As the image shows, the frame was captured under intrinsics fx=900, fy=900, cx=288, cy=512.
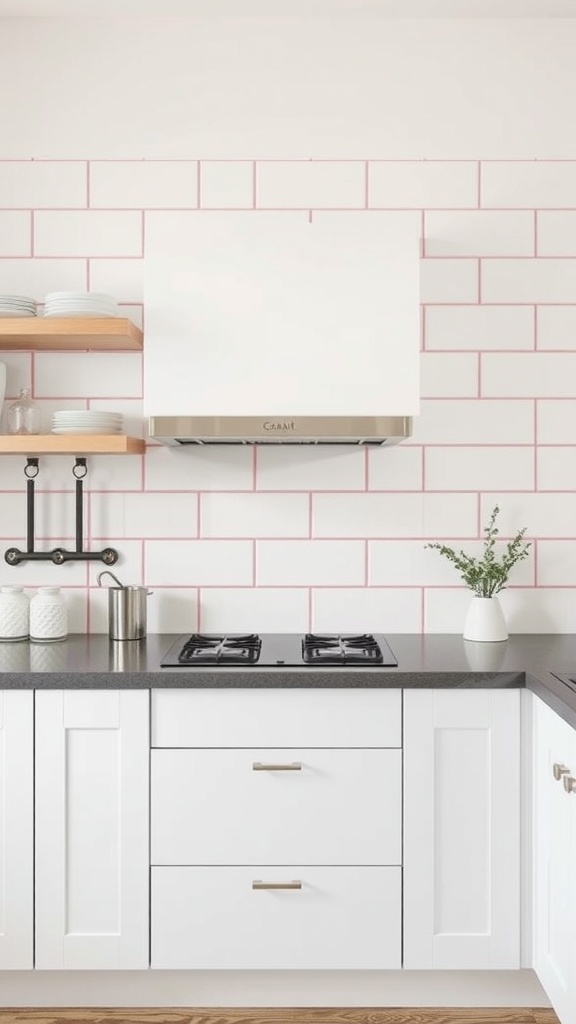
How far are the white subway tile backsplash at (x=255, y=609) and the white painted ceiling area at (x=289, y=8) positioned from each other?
1.72m

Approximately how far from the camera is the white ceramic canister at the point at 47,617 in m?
2.56

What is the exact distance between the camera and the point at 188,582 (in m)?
2.75

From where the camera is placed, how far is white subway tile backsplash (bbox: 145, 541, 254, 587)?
108 inches

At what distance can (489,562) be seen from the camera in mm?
2621

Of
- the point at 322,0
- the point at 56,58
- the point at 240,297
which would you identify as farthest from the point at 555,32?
the point at 56,58

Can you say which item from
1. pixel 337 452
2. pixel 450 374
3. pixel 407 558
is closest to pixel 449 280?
pixel 450 374

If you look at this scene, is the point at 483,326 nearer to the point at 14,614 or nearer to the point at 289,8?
the point at 289,8

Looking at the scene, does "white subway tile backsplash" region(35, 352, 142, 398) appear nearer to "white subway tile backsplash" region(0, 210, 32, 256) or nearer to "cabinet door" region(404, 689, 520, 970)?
"white subway tile backsplash" region(0, 210, 32, 256)

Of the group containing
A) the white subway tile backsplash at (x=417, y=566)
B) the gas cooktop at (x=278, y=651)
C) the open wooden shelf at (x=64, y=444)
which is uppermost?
the open wooden shelf at (x=64, y=444)

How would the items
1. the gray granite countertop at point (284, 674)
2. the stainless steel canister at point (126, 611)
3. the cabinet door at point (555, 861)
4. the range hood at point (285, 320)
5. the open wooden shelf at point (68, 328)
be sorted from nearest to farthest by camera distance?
the cabinet door at point (555, 861) < the gray granite countertop at point (284, 674) < the range hood at point (285, 320) < the open wooden shelf at point (68, 328) < the stainless steel canister at point (126, 611)

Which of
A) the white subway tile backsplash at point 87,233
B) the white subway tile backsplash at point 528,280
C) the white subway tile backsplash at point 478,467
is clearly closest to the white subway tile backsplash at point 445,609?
the white subway tile backsplash at point 478,467

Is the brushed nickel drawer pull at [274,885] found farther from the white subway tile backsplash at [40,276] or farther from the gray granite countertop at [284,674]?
the white subway tile backsplash at [40,276]

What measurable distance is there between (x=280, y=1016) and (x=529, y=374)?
194cm

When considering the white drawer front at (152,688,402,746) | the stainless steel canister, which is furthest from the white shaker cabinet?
the stainless steel canister
